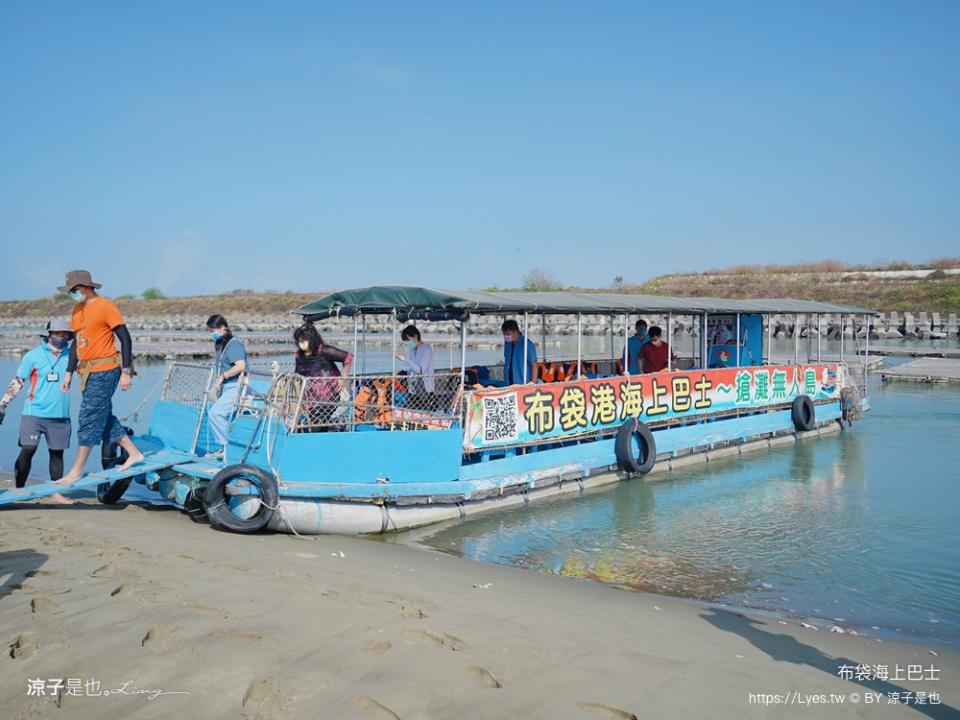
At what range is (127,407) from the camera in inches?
845

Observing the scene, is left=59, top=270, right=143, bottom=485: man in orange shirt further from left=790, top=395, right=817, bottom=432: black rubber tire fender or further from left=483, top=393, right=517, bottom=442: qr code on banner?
left=790, top=395, right=817, bottom=432: black rubber tire fender

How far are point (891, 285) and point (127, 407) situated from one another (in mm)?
58216

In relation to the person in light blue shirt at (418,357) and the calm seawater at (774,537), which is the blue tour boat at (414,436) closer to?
the person in light blue shirt at (418,357)

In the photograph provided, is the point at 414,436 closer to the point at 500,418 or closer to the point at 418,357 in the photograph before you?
the point at 418,357

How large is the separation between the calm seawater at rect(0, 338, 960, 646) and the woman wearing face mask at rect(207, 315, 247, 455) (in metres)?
1.89

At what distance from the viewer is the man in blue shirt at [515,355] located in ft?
39.3

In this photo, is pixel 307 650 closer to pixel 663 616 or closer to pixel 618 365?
pixel 663 616

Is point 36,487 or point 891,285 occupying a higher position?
point 891,285

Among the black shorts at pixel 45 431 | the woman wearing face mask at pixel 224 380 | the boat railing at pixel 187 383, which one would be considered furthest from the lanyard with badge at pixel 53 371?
the boat railing at pixel 187 383

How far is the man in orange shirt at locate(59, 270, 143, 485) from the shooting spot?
8125 millimetres

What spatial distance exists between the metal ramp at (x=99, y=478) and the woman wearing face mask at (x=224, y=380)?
45 centimetres

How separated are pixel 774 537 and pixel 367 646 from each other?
6.88 metres

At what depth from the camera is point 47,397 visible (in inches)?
345

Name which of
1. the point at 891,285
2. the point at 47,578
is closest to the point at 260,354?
the point at 47,578
